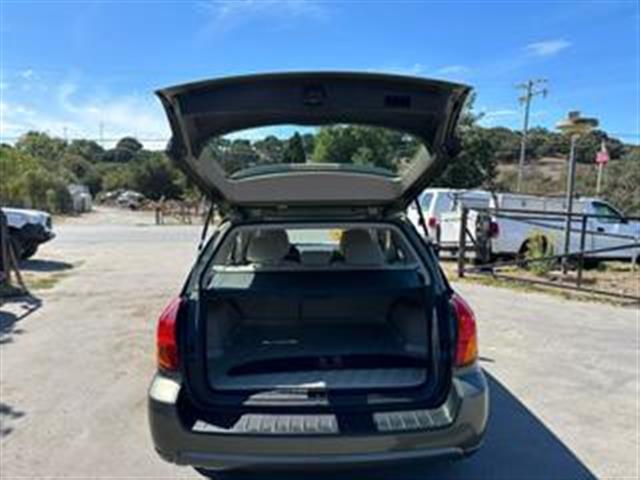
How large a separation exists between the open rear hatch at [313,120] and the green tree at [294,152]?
0.51m

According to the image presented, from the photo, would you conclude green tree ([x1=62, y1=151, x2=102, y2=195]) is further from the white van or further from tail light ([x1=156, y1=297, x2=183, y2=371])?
tail light ([x1=156, y1=297, x2=183, y2=371])

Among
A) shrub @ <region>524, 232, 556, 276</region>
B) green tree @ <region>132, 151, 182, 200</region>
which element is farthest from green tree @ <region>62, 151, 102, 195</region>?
shrub @ <region>524, 232, 556, 276</region>

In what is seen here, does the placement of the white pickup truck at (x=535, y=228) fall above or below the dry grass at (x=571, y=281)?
above

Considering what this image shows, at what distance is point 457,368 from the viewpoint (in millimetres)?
3248

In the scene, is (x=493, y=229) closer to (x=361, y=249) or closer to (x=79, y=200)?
(x=361, y=249)

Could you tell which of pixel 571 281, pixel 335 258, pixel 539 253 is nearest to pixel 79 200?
pixel 539 253

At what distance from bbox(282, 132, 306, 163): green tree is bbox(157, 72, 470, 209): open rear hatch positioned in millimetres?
511

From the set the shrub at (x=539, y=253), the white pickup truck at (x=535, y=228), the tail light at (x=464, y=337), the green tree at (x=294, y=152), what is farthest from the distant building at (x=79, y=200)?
the tail light at (x=464, y=337)

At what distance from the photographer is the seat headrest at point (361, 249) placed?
4438mm

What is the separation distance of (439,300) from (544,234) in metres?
10.7

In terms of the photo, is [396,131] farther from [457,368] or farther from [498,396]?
[498,396]

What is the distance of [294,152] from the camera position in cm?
450

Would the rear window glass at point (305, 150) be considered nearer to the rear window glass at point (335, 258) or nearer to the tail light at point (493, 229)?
the rear window glass at point (335, 258)

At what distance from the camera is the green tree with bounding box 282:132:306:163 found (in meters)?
4.39
